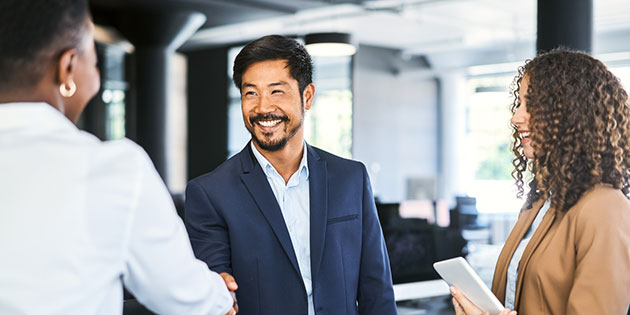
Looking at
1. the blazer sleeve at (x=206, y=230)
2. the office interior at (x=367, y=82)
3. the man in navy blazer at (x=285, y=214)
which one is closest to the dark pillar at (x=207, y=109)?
the office interior at (x=367, y=82)

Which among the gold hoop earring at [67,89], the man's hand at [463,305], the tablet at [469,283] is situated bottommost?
the man's hand at [463,305]

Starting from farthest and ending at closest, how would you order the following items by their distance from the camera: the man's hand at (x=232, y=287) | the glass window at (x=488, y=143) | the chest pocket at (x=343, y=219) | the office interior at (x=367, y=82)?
the glass window at (x=488, y=143) < the office interior at (x=367, y=82) < the chest pocket at (x=343, y=219) < the man's hand at (x=232, y=287)

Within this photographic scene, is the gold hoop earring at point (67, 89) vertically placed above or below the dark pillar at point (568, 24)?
below

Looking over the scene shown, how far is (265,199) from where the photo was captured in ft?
6.61

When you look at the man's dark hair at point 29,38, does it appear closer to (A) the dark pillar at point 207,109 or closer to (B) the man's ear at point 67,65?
(B) the man's ear at point 67,65

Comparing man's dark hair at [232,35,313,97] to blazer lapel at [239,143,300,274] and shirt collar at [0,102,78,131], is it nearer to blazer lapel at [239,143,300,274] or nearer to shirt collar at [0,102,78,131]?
blazer lapel at [239,143,300,274]

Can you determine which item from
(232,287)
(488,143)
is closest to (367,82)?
(488,143)

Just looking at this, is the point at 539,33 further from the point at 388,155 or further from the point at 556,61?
the point at 388,155

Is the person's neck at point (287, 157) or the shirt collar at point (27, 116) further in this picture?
the person's neck at point (287, 157)

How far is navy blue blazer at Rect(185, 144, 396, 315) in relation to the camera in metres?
1.95

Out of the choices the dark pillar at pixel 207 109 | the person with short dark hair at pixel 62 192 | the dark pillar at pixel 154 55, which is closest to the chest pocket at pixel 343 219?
the person with short dark hair at pixel 62 192

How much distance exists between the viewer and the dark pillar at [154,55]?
382 inches

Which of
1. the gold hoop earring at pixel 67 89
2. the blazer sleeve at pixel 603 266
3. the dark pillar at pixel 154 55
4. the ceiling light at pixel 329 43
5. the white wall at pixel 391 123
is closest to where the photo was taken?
the gold hoop earring at pixel 67 89

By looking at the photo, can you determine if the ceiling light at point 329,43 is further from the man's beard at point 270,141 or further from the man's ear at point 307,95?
the man's beard at point 270,141
